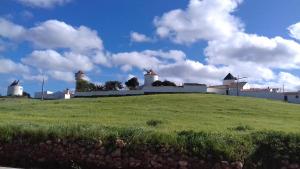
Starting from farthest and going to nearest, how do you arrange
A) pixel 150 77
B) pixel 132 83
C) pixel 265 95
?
pixel 150 77, pixel 132 83, pixel 265 95

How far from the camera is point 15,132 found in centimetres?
1522

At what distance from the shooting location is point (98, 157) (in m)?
14.1

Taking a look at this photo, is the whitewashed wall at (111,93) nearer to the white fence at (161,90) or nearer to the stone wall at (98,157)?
the white fence at (161,90)

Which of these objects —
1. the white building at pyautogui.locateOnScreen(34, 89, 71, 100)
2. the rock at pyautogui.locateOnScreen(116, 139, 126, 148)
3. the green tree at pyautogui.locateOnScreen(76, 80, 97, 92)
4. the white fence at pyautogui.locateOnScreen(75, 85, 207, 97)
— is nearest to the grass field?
the rock at pyautogui.locateOnScreen(116, 139, 126, 148)

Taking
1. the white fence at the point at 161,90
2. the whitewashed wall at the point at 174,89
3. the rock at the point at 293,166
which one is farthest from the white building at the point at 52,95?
the rock at the point at 293,166

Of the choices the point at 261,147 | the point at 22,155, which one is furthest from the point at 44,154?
the point at 261,147

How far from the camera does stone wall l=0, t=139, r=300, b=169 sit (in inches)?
531

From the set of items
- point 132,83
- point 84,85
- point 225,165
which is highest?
point 132,83

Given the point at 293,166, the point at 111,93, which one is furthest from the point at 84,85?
the point at 293,166

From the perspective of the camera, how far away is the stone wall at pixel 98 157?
13.5 metres

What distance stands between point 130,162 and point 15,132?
377 cm

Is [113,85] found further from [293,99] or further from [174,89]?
[293,99]

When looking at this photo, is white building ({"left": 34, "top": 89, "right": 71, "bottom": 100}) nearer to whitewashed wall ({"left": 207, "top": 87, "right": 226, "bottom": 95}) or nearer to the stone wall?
whitewashed wall ({"left": 207, "top": 87, "right": 226, "bottom": 95})

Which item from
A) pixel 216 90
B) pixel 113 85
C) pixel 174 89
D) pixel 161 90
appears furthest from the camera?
pixel 113 85
